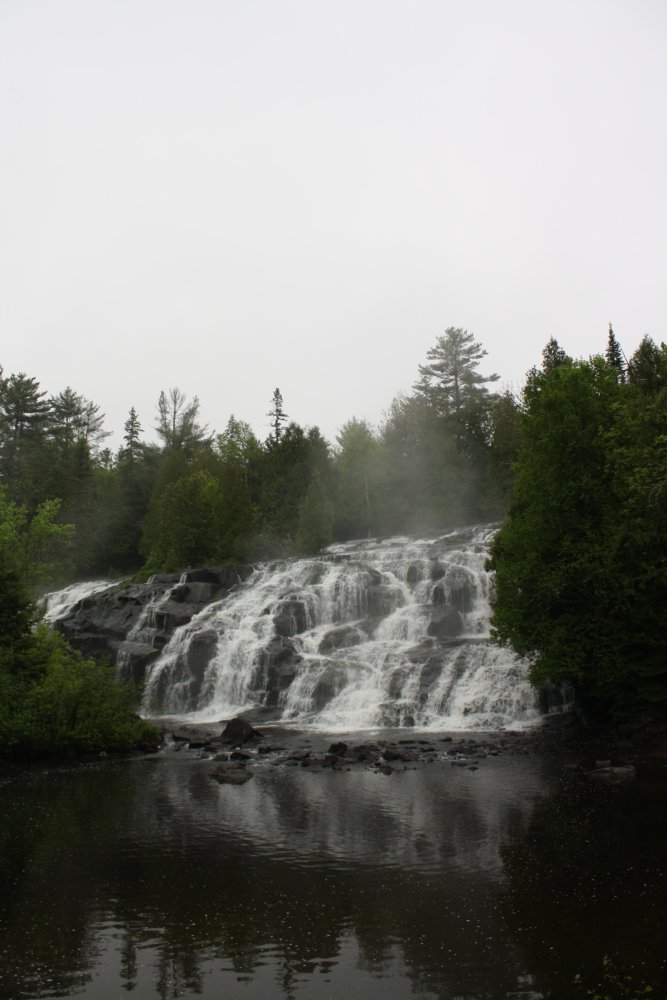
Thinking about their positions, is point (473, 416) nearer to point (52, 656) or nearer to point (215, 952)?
point (52, 656)

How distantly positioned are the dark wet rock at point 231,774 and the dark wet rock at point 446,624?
A: 1754 cm

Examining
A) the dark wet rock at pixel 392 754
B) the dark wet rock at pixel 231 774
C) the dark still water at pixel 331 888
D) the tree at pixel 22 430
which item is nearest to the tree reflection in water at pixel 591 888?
the dark still water at pixel 331 888

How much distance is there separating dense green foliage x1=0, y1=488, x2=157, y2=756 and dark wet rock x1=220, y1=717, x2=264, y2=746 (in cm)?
300

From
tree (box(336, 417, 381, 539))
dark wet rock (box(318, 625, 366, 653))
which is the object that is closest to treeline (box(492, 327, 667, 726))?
dark wet rock (box(318, 625, 366, 653))

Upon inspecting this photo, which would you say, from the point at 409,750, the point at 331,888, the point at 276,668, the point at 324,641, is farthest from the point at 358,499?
the point at 331,888

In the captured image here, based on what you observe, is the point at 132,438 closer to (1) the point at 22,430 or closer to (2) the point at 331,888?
(1) the point at 22,430

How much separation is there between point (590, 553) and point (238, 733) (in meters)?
16.5

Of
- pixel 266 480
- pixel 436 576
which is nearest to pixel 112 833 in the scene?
pixel 436 576

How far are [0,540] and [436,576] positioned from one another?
25.0 meters

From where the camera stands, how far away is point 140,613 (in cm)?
5031

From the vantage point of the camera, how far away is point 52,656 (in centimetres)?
3250

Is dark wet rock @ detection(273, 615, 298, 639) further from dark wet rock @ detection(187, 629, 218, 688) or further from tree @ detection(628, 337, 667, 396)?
tree @ detection(628, 337, 667, 396)

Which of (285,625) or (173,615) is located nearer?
(285,625)

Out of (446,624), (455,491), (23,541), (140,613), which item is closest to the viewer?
(446,624)
